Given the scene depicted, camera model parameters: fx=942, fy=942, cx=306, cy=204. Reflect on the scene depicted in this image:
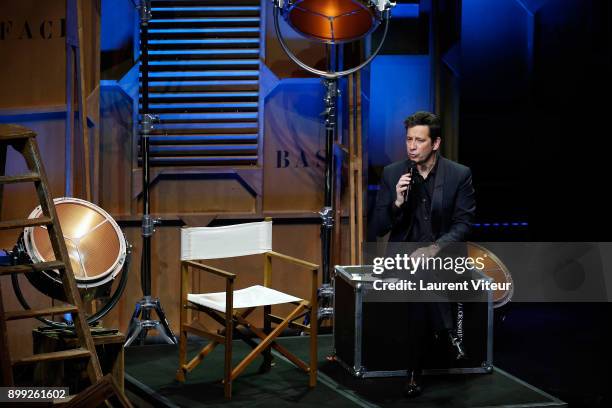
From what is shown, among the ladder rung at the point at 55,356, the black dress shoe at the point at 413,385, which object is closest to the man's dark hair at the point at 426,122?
the black dress shoe at the point at 413,385

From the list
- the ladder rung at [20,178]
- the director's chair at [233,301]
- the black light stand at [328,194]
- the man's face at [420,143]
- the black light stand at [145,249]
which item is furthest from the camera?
the black light stand at [328,194]

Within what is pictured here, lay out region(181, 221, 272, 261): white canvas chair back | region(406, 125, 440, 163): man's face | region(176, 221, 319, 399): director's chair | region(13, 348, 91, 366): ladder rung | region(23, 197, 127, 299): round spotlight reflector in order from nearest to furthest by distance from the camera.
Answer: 1. region(13, 348, 91, 366): ladder rung
2. region(23, 197, 127, 299): round spotlight reflector
3. region(176, 221, 319, 399): director's chair
4. region(406, 125, 440, 163): man's face
5. region(181, 221, 272, 261): white canvas chair back

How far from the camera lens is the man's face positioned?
196 inches

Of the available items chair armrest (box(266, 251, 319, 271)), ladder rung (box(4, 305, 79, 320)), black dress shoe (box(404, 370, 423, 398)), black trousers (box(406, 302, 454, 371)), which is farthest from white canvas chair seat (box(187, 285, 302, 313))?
ladder rung (box(4, 305, 79, 320))

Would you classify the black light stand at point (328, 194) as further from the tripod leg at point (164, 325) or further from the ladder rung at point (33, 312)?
the ladder rung at point (33, 312)

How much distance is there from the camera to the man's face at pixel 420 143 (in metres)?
4.98

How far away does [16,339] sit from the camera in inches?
215

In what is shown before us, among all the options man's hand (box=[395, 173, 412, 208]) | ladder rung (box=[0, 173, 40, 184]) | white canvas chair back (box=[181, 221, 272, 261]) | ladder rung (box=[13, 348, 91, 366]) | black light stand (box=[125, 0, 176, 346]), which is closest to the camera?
ladder rung (box=[13, 348, 91, 366])

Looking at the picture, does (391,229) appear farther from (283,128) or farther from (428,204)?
(283,128)

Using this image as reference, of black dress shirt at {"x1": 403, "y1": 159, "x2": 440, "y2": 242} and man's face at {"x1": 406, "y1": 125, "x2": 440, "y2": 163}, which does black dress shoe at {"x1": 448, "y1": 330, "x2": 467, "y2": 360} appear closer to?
black dress shirt at {"x1": 403, "y1": 159, "x2": 440, "y2": 242}

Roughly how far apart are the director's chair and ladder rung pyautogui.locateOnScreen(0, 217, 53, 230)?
2.83 feet

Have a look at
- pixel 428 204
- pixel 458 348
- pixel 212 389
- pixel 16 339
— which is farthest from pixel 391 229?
pixel 16 339

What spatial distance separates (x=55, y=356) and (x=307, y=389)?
4.61 feet

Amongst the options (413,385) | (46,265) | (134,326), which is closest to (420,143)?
(413,385)
